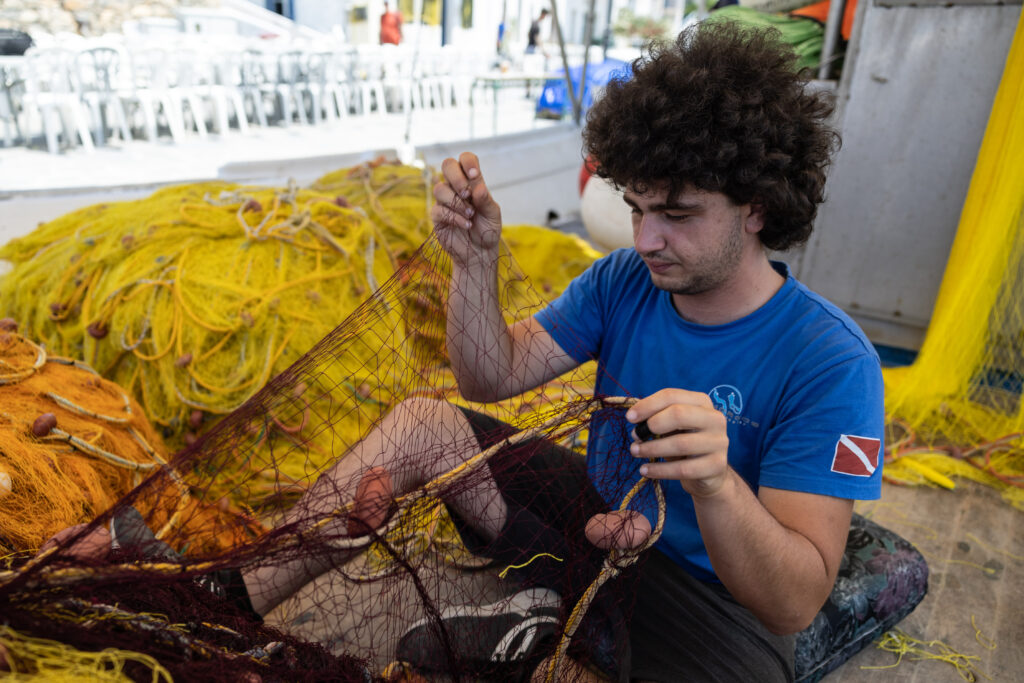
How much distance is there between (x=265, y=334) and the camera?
2705 millimetres

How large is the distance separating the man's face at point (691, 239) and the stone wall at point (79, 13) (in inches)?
311

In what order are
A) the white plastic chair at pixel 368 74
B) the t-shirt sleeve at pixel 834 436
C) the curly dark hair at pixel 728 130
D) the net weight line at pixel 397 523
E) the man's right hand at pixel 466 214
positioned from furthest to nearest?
1. the white plastic chair at pixel 368 74
2. the man's right hand at pixel 466 214
3. the curly dark hair at pixel 728 130
4. the t-shirt sleeve at pixel 834 436
5. the net weight line at pixel 397 523

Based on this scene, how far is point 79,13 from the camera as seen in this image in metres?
9.44

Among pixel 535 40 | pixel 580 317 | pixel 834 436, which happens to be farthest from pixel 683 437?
pixel 535 40

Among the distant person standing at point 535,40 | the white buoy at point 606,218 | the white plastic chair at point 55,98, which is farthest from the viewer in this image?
the distant person standing at point 535,40

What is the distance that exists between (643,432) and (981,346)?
2.89m

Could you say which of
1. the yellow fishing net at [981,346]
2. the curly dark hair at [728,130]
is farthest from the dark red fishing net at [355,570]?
the yellow fishing net at [981,346]

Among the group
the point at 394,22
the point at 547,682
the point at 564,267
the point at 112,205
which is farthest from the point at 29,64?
the point at 547,682

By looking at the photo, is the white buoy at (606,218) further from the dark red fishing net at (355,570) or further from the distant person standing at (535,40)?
the distant person standing at (535,40)

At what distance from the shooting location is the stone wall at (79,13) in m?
7.97

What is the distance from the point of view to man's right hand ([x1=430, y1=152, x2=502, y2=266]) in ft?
4.98

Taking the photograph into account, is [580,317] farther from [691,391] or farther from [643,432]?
[643,432]

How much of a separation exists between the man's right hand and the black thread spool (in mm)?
628

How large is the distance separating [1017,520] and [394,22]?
10.7 m
